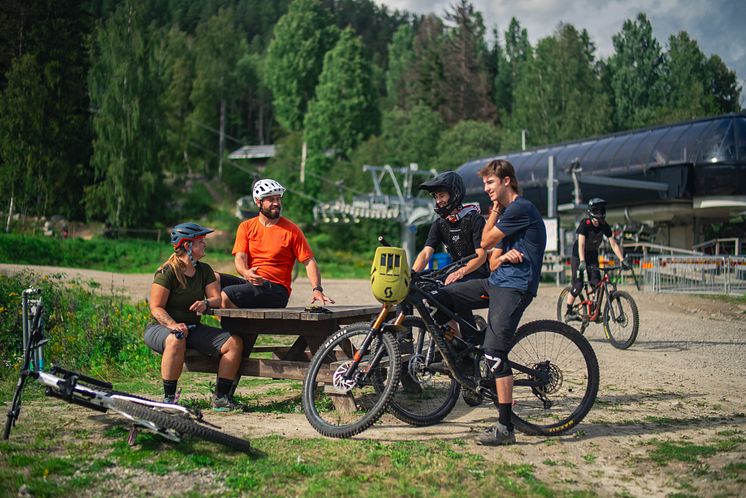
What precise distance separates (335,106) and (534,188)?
32.3 meters

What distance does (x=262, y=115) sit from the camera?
9331 cm

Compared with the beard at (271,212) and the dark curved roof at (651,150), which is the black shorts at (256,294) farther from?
the dark curved roof at (651,150)

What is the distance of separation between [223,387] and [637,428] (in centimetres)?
347

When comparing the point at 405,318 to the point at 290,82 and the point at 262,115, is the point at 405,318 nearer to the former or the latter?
the point at 290,82

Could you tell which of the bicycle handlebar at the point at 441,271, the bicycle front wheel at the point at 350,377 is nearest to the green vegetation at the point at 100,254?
the bicycle front wheel at the point at 350,377

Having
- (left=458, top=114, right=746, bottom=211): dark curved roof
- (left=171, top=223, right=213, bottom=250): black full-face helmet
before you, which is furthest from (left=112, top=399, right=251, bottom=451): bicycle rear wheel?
(left=458, top=114, right=746, bottom=211): dark curved roof

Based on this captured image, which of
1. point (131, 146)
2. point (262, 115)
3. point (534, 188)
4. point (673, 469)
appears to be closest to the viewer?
point (673, 469)

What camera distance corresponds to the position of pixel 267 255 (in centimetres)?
734

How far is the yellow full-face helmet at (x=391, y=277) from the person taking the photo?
5.55m

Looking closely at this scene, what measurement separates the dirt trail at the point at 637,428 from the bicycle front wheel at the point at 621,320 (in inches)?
10.1

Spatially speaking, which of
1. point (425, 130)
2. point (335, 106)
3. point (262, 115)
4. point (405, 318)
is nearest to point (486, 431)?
point (405, 318)

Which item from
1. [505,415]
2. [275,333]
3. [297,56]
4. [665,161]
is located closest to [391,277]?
[505,415]

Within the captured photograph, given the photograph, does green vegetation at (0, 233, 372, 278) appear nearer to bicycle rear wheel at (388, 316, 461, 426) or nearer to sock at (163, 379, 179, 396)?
sock at (163, 379, 179, 396)

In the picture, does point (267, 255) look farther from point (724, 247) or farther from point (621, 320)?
point (724, 247)
